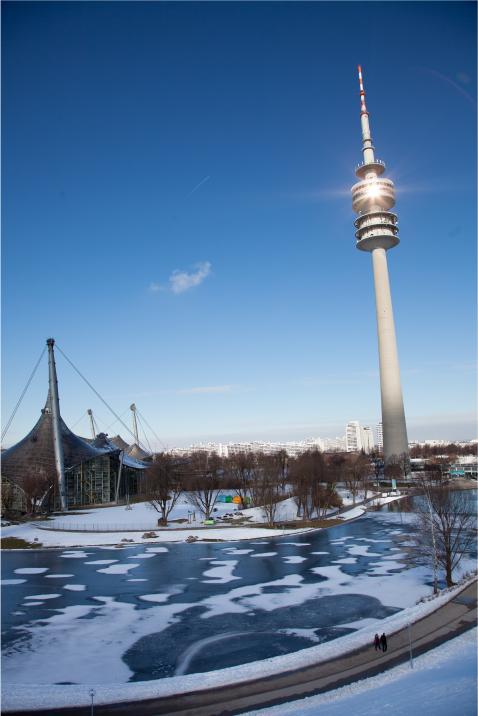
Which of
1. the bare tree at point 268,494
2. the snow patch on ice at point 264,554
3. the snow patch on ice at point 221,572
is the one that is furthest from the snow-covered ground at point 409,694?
the bare tree at point 268,494

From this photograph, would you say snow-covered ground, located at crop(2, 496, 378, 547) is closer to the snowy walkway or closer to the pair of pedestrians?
the snowy walkway

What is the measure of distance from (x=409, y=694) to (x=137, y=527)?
40.2 metres

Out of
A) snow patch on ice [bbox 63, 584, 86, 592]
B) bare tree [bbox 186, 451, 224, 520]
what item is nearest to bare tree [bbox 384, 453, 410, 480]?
bare tree [bbox 186, 451, 224, 520]

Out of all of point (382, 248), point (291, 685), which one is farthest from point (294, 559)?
point (382, 248)

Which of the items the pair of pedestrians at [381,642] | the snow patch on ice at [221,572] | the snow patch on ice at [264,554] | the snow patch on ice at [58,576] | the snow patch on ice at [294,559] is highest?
the pair of pedestrians at [381,642]

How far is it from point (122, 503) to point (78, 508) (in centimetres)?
652

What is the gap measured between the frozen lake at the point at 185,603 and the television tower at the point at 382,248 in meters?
72.4

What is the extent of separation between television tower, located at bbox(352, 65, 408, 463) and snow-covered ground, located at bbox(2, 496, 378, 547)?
47.9 m

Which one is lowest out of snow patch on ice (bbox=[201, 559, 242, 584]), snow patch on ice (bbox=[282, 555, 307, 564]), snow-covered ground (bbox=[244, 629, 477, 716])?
snow patch on ice (bbox=[282, 555, 307, 564])

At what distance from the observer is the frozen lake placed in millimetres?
17406

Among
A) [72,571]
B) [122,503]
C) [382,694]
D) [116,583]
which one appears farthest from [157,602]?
[122,503]

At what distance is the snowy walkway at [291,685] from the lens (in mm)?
13508

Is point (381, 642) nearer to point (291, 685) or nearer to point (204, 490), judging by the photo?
point (291, 685)

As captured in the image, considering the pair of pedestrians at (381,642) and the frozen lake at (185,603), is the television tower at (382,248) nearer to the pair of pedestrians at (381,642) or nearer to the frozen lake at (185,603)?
the frozen lake at (185,603)
